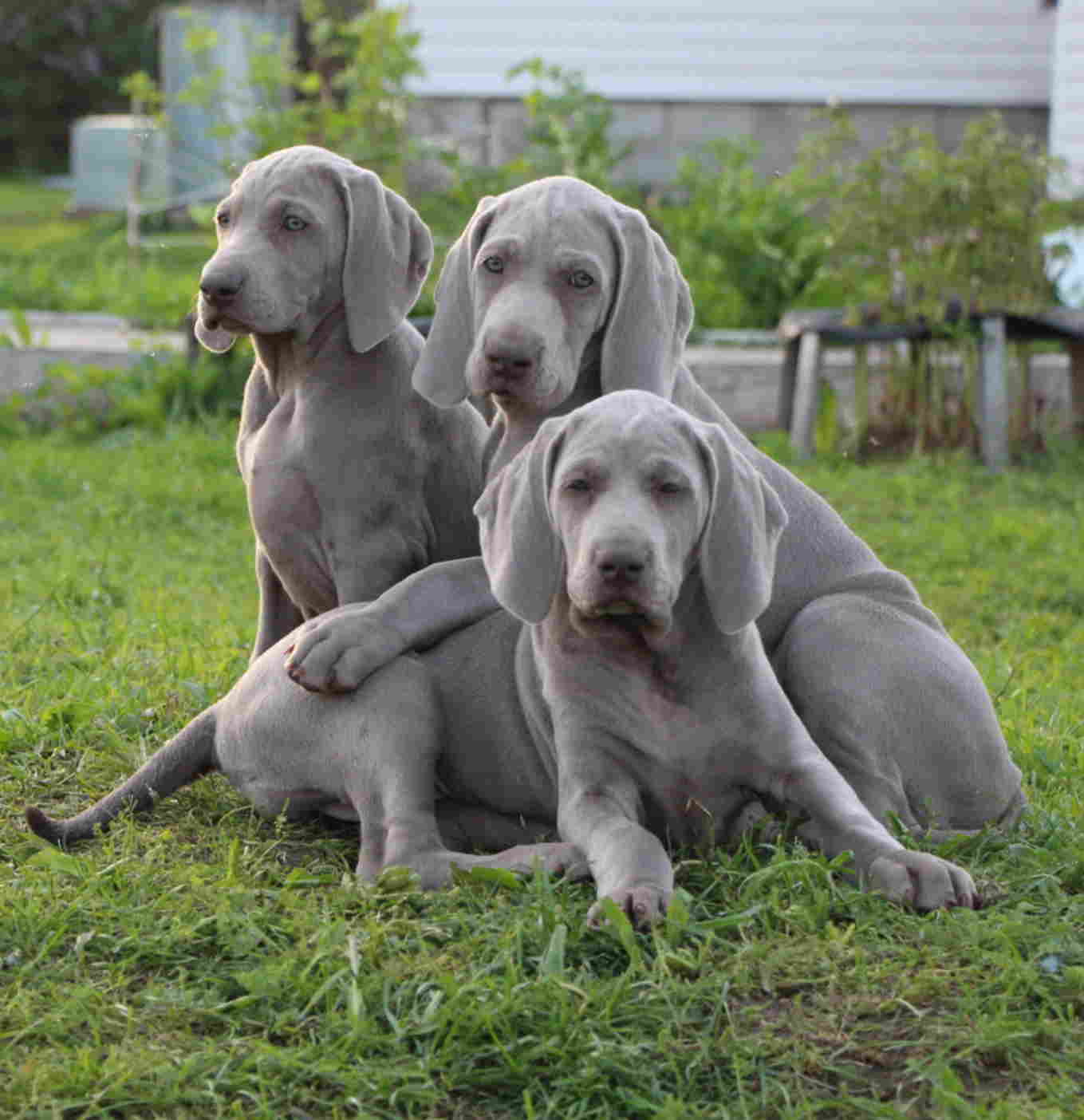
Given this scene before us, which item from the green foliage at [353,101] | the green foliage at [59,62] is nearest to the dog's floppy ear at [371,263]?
the green foliage at [353,101]

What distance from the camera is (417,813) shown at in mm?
4117

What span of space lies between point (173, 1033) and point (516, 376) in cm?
164

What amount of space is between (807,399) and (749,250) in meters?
2.75

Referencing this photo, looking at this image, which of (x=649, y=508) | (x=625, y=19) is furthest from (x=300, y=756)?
(x=625, y=19)

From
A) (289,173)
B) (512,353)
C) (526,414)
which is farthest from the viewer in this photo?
(289,173)

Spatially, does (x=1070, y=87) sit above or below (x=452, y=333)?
above

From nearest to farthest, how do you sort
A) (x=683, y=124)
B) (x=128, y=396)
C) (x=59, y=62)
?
(x=128, y=396), (x=683, y=124), (x=59, y=62)

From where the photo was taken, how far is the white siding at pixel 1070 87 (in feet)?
48.9

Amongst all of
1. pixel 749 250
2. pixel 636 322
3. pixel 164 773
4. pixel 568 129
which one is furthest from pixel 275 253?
pixel 568 129

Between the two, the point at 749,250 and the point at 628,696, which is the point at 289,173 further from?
the point at 749,250

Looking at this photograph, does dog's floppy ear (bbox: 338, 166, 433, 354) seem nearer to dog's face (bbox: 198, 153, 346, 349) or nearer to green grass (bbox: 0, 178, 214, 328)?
dog's face (bbox: 198, 153, 346, 349)

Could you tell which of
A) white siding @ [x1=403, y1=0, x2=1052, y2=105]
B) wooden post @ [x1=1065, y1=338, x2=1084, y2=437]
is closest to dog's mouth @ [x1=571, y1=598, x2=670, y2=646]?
wooden post @ [x1=1065, y1=338, x2=1084, y2=437]

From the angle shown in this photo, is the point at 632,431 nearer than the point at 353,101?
Result: Yes

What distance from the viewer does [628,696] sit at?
13.0 feet
